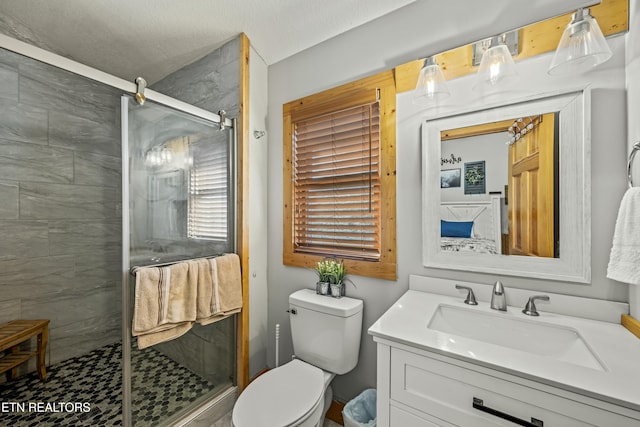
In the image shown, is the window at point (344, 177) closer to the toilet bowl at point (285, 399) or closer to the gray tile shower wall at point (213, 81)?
→ the gray tile shower wall at point (213, 81)

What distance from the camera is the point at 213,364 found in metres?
1.68

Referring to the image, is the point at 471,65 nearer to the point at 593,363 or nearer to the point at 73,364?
the point at 593,363

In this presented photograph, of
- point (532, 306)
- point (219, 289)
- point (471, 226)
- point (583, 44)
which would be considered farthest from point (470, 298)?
point (219, 289)

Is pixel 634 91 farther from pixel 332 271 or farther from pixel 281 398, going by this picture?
pixel 281 398

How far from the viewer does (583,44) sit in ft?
3.05

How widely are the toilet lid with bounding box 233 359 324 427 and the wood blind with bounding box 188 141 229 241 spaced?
2.92ft

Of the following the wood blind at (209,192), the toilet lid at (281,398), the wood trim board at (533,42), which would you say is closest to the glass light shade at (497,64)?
the wood trim board at (533,42)

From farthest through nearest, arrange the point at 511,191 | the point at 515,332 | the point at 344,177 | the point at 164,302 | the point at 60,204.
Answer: the point at 60,204
the point at 344,177
the point at 164,302
the point at 511,191
the point at 515,332

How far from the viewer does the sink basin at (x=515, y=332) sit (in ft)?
3.00

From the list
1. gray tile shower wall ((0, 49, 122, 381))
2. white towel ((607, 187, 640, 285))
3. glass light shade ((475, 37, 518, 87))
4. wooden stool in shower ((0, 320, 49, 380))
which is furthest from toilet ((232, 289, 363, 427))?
→ gray tile shower wall ((0, 49, 122, 381))

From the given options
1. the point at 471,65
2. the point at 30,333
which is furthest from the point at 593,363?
the point at 30,333

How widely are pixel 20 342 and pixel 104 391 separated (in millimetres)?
624

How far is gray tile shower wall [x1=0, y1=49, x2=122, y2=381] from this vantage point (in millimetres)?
1835

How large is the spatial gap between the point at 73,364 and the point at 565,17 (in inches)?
147
